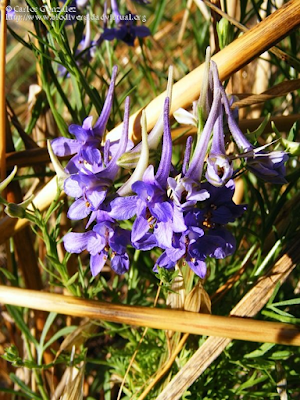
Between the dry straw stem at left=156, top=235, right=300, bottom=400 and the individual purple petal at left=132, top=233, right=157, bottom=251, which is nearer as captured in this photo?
Result: the individual purple petal at left=132, top=233, right=157, bottom=251

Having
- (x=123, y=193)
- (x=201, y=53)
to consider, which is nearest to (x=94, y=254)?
(x=123, y=193)

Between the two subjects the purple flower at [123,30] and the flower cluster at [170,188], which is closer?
the flower cluster at [170,188]

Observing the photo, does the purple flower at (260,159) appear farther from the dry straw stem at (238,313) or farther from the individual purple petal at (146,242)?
the dry straw stem at (238,313)

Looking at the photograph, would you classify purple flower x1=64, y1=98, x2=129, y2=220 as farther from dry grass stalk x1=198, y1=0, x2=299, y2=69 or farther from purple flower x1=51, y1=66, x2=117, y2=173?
dry grass stalk x1=198, y1=0, x2=299, y2=69

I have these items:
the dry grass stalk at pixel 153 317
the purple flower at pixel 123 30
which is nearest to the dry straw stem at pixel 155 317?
the dry grass stalk at pixel 153 317

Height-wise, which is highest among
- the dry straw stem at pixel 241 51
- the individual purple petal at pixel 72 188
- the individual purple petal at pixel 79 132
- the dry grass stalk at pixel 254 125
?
the dry straw stem at pixel 241 51

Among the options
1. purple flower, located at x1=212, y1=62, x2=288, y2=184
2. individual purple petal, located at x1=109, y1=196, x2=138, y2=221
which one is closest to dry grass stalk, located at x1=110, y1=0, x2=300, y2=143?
purple flower, located at x1=212, y1=62, x2=288, y2=184

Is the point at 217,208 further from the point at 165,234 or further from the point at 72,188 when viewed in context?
the point at 72,188
